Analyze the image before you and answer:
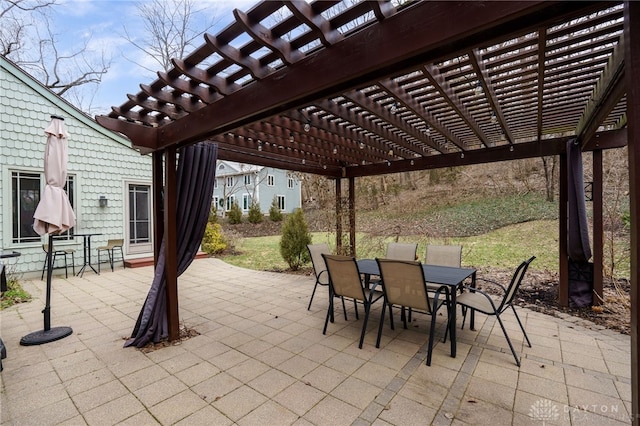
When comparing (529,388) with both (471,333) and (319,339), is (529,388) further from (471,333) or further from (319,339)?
(319,339)

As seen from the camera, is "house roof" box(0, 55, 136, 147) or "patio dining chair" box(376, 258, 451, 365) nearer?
"patio dining chair" box(376, 258, 451, 365)

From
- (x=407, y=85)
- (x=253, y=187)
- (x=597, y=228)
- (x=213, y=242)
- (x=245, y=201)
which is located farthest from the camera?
(x=245, y=201)

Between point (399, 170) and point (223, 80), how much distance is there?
4.52 m

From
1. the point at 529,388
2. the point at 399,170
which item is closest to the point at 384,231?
the point at 399,170

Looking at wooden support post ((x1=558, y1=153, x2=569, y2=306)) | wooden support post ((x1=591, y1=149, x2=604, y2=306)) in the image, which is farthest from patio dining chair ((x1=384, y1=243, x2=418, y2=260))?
wooden support post ((x1=591, y1=149, x2=604, y2=306))

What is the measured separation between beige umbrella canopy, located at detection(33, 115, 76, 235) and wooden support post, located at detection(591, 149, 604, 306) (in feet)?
21.8

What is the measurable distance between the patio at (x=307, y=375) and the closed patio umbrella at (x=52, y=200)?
8.2 inches

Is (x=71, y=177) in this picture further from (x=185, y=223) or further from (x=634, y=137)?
(x=634, y=137)

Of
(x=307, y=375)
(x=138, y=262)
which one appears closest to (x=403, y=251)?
(x=307, y=375)

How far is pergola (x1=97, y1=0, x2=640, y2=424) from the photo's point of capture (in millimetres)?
1483

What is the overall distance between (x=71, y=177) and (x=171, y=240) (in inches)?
218

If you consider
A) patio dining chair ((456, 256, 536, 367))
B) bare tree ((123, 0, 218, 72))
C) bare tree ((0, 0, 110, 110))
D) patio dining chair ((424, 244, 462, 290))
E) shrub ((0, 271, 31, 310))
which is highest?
bare tree ((123, 0, 218, 72))

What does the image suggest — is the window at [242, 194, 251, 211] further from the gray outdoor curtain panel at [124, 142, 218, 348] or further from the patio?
the gray outdoor curtain panel at [124, 142, 218, 348]

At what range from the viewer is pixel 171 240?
129 inches
